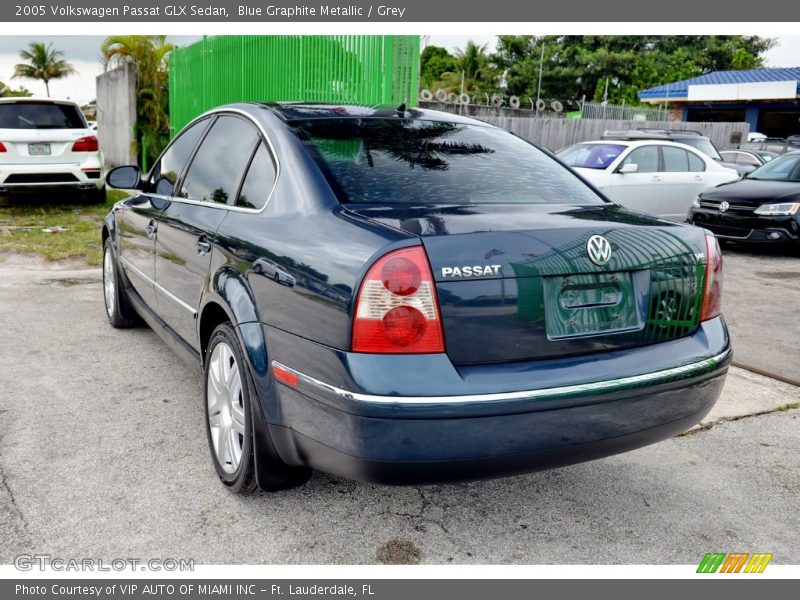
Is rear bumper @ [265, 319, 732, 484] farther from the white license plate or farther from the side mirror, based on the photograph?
the white license plate

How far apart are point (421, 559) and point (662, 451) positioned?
1556 millimetres

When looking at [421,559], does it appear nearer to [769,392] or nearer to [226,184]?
[226,184]

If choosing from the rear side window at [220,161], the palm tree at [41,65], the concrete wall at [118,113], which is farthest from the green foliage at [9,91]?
the rear side window at [220,161]

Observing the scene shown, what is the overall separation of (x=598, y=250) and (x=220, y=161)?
6.38ft

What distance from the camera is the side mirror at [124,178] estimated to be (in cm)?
467

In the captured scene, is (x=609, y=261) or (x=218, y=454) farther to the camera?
(x=218, y=454)

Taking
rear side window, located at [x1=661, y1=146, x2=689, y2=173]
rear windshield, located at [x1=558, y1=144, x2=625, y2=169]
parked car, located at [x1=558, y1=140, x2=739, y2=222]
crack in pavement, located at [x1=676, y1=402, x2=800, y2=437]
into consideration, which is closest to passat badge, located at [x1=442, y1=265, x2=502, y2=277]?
crack in pavement, located at [x1=676, y1=402, x2=800, y2=437]

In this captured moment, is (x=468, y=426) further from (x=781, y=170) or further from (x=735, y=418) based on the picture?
(x=781, y=170)

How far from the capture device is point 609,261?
2.57 metres

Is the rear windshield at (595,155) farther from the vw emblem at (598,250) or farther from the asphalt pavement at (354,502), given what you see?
the vw emblem at (598,250)

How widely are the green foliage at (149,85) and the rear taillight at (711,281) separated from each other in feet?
51.1

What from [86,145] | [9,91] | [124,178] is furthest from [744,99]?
[9,91]
